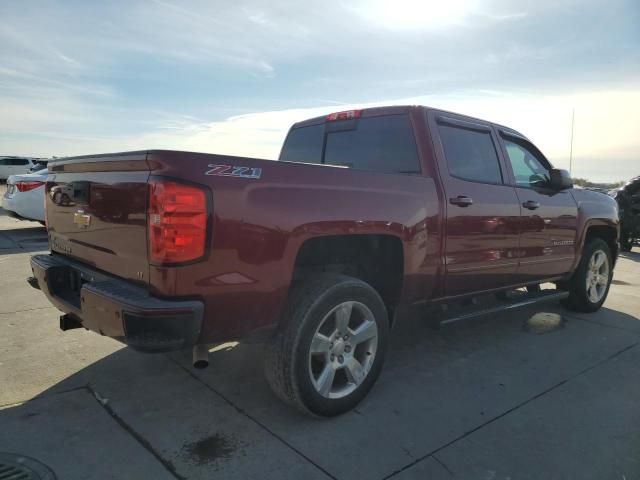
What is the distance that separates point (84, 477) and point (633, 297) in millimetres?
6729

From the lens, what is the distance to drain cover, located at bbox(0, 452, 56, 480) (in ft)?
7.44

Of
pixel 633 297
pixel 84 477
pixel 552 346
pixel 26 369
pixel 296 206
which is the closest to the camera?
pixel 84 477

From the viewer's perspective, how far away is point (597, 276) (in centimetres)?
559

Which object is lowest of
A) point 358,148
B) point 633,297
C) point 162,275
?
point 633,297

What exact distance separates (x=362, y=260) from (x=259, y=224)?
1.07 meters

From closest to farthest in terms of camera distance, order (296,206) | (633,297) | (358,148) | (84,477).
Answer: (84,477), (296,206), (358,148), (633,297)

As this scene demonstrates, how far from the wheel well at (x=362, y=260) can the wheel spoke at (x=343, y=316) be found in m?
0.30

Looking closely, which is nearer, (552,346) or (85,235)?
(85,235)

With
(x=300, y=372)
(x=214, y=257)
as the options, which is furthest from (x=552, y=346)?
(x=214, y=257)

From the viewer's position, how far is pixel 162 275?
231 cm

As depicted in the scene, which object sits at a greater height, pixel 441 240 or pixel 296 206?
pixel 296 206

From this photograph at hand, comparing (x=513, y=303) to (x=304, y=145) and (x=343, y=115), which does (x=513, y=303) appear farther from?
(x=304, y=145)

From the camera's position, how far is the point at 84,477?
228 cm

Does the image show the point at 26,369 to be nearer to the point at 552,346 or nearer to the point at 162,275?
the point at 162,275
